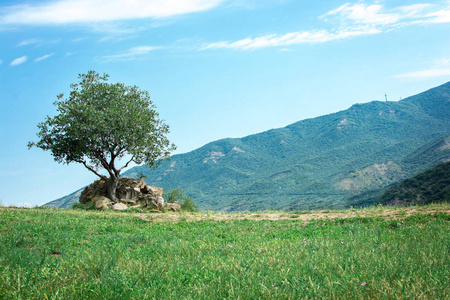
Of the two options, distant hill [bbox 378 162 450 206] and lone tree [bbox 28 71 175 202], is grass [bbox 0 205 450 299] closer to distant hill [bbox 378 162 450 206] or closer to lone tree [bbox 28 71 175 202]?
lone tree [bbox 28 71 175 202]

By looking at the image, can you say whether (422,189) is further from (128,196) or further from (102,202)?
(102,202)

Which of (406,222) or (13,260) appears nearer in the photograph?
(13,260)

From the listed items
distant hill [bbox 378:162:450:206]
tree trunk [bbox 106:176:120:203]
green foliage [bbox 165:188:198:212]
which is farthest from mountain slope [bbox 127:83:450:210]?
tree trunk [bbox 106:176:120:203]

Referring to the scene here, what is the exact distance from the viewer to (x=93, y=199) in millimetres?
27641

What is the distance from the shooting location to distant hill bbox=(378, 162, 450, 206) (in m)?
62.7

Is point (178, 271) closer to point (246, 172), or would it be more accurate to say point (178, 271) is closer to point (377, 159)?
point (377, 159)

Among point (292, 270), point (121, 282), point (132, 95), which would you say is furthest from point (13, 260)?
point (132, 95)

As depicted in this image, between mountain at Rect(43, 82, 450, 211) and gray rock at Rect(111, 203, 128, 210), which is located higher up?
gray rock at Rect(111, 203, 128, 210)

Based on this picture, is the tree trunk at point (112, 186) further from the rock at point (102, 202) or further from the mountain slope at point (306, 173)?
the mountain slope at point (306, 173)

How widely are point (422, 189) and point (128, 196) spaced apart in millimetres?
59745

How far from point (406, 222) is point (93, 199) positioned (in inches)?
885

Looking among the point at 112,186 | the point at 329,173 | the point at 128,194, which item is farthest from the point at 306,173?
the point at 112,186

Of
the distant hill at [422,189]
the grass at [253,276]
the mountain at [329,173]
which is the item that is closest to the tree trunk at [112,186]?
the grass at [253,276]

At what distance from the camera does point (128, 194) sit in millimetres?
29203
